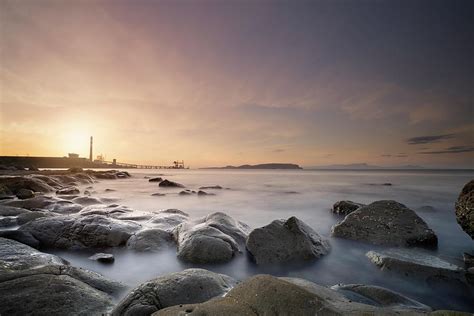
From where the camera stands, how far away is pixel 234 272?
498cm

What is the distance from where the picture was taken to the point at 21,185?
15352 millimetres

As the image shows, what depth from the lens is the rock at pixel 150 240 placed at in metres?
6.03

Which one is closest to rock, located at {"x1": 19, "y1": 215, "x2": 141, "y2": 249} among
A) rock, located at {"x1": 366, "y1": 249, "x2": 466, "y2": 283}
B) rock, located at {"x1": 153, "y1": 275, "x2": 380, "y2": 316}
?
rock, located at {"x1": 153, "y1": 275, "x2": 380, "y2": 316}

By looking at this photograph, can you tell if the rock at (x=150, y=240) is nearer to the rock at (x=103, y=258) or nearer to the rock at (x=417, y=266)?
the rock at (x=103, y=258)

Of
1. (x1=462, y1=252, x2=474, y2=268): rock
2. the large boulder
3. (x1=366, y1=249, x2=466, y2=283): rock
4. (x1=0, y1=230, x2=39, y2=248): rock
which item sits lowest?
(x1=462, y1=252, x2=474, y2=268): rock

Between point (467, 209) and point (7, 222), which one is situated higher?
point (467, 209)

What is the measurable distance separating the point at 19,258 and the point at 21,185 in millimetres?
14520

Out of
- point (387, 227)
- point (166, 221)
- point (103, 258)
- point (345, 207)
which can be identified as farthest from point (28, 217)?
point (345, 207)

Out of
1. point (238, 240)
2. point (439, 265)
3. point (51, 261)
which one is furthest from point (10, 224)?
point (439, 265)

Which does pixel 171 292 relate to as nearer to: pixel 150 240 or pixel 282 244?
pixel 282 244

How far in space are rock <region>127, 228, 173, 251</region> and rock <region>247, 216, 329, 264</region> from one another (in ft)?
7.02

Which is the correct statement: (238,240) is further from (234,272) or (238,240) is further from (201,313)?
(201,313)

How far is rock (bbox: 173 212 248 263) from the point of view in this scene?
531cm

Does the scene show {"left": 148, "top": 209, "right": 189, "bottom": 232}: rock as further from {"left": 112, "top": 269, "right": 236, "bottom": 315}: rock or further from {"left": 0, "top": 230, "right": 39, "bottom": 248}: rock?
{"left": 112, "top": 269, "right": 236, "bottom": 315}: rock
